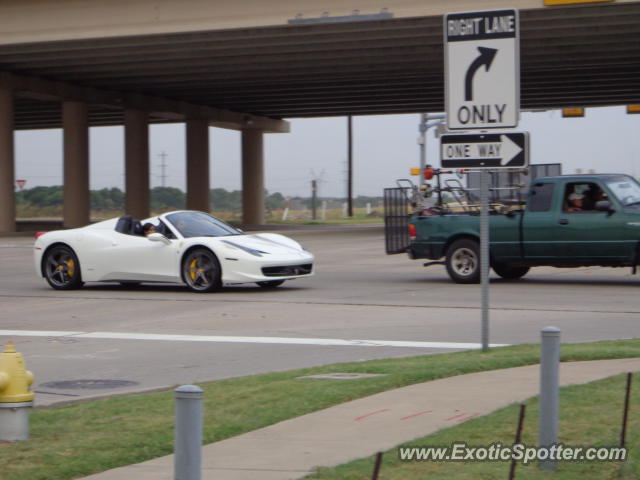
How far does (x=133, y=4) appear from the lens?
1473 inches

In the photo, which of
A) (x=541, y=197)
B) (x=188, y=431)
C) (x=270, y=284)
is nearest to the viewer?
(x=188, y=431)

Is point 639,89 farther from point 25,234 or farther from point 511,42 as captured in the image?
point 511,42

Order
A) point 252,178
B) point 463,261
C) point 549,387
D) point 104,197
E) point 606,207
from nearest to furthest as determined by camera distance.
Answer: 1. point 549,387
2. point 606,207
3. point 463,261
4. point 252,178
5. point 104,197

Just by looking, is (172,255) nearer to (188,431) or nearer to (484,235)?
(484,235)

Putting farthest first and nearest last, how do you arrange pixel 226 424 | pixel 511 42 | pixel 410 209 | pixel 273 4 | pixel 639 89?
pixel 639 89
pixel 273 4
pixel 410 209
pixel 511 42
pixel 226 424

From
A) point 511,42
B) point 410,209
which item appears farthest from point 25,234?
point 511,42

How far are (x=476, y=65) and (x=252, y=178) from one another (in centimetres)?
5850

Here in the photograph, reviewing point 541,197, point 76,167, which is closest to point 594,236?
point 541,197

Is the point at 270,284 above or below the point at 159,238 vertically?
below

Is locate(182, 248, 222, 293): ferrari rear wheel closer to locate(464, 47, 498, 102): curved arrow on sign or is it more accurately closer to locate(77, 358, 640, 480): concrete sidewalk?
locate(464, 47, 498, 102): curved arrow on sign

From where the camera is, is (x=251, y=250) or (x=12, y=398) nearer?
(x=12, y=398)

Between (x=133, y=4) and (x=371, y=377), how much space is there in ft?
102

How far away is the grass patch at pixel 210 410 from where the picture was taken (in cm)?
601

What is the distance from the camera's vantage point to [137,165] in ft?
191
